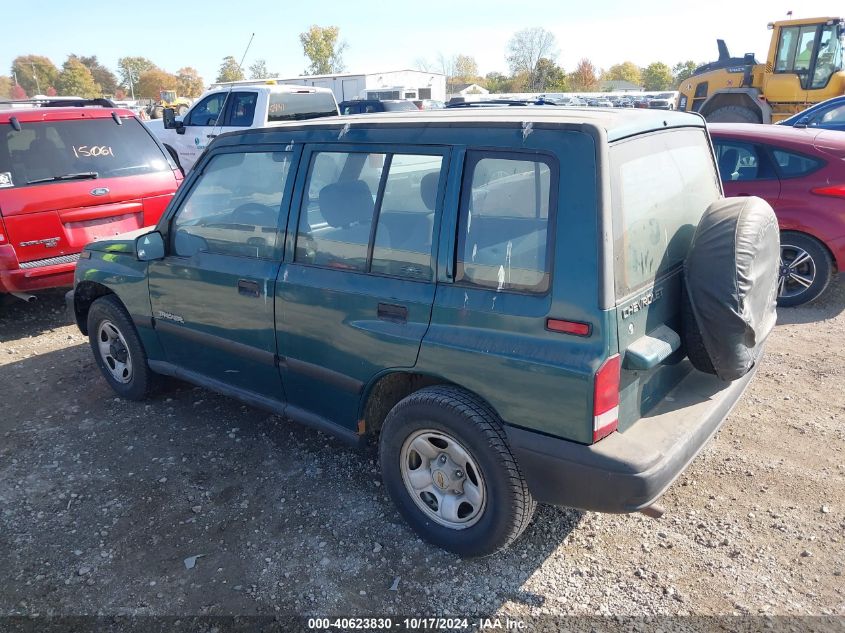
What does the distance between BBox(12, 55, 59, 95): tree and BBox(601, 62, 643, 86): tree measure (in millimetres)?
72580

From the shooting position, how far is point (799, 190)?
230 inches

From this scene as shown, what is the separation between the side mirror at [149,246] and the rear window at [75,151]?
283 centimetres

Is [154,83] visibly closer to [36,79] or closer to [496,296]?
[36,79]

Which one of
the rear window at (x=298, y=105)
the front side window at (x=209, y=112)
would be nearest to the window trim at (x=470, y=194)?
the rear window at (x=298, y=105)

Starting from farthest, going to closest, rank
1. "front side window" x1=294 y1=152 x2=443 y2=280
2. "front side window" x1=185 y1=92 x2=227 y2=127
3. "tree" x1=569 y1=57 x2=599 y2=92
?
"tree" x1=569 y1=57 x2=599 y2=92 → "front side window" x1=185 y1=92 x2=227 y2=127 → "front side window" x1=294 y1=152 x2=443 y2=280

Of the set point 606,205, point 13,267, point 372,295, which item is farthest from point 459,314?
point 13,267

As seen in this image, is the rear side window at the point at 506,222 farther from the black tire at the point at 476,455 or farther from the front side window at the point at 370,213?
the black tire at the point at 476,455

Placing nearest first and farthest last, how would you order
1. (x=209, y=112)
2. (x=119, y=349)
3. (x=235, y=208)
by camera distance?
(x=235, y=208) < (x=119, y=349) < (x=209, y=112)

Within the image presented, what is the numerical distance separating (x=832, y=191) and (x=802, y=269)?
74 cm

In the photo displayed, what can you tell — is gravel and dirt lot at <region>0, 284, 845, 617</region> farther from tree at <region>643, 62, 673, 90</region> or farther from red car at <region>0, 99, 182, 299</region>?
tree at <region>643, 62, 673, 90</region>

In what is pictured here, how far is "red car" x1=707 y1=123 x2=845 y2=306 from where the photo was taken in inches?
226

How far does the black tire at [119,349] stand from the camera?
434 centimetres

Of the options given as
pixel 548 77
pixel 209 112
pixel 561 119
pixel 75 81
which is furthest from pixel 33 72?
pixel 561 119

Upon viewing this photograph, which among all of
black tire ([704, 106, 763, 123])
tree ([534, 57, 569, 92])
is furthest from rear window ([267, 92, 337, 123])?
tree ([534, 57, 569, 92])
